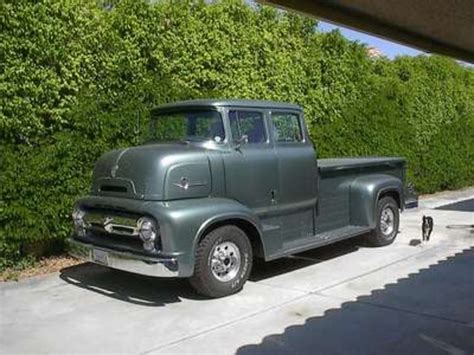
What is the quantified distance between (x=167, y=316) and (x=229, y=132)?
87.8 inches

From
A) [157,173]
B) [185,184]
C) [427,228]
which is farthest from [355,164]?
[157,173]

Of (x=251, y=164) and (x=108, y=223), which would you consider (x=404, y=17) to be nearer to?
(x=251, y=164)

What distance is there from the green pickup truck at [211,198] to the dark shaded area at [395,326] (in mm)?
1293

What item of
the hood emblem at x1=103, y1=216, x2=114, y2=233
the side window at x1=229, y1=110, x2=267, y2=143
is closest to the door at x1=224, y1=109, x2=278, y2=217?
the side window at x1=229, y1=110, x2=267, y2=143

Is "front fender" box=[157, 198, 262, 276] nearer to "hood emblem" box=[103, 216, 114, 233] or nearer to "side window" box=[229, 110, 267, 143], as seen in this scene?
"hood emblem" box=[103, 216, 114, 233]

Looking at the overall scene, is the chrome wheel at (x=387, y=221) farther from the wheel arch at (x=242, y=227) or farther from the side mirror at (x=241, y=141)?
the side mirror at (x=241, y=141)

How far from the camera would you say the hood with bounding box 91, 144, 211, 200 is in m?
6.00

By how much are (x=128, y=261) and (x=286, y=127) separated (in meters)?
2.81

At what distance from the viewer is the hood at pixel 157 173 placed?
6.00m

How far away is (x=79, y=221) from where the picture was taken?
667cm

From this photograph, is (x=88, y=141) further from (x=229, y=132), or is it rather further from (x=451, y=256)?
(x=451, y=256)

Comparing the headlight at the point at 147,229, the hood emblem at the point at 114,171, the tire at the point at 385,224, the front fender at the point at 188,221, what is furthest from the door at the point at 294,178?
the hood emblem at the point at 114,171

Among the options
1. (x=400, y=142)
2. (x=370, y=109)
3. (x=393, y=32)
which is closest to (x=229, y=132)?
(x=393, y=32)

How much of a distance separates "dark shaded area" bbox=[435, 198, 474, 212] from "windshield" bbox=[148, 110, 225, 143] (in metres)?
7.84
